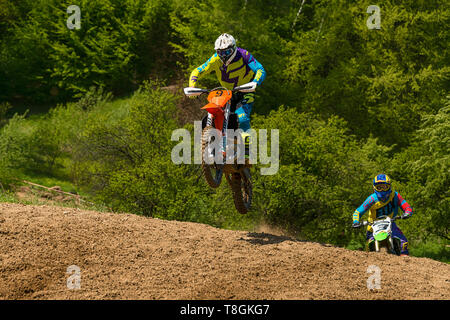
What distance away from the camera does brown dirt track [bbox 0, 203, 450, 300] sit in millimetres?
8602

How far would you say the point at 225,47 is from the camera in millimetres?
10578

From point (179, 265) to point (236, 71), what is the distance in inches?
146

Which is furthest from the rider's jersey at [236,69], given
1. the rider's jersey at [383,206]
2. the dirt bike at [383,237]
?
the rider's jersey at [383,206]

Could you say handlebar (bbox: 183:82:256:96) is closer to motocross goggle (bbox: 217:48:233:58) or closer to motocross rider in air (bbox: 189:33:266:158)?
motocross rider in air (bbox: 189:33:266:158)

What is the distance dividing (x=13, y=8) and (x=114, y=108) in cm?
1675

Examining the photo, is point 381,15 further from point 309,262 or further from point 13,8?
point 13,8

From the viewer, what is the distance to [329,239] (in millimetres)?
26141

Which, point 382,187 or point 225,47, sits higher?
point 225,47

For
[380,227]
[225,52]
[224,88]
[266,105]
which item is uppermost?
[266,105]

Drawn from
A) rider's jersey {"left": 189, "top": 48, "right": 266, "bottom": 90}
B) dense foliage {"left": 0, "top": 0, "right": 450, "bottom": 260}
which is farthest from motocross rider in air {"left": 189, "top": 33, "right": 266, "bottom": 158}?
dense foliage {"left": 0, "top": 0, "right": 450, "bottom": 260}

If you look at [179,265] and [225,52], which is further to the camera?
[225,52]

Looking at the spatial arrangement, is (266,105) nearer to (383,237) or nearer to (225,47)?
(383,237)

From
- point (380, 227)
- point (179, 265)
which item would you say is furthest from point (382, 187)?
point (179, 265)

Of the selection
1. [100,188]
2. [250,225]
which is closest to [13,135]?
[100,188]
